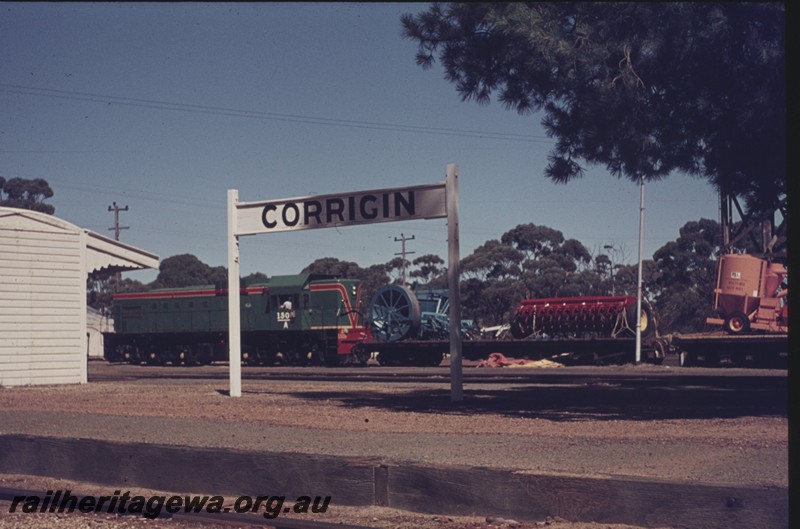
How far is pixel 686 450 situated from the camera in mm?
8484

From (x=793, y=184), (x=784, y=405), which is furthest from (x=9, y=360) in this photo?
(x=793, y=184)

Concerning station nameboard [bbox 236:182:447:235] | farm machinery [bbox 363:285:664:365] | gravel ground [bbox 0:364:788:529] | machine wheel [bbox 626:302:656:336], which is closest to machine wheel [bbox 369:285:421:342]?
farm machinery [bbox 363:285:664:365]

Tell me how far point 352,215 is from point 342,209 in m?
0.24

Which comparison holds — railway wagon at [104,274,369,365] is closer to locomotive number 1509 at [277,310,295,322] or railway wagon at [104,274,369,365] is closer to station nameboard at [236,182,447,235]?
locomotive number 1509 at [277,310,295,322]

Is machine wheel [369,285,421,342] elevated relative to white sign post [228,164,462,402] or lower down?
lower down

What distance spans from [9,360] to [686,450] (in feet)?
55.0

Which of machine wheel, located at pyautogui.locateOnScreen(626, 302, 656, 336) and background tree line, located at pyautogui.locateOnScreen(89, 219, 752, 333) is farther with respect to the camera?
background tree line, located at pyautogui.locateOnScreen(89, 219, 752, 333)

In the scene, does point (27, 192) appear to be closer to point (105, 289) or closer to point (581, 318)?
point (105, 289)

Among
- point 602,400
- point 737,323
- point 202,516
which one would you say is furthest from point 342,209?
point 737,323

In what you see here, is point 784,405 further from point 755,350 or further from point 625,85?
point 755,350

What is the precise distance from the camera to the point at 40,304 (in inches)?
821

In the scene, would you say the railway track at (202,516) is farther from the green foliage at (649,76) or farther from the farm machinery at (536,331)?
the farm machinery at (536,331)

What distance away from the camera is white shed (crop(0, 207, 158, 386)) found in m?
20.2

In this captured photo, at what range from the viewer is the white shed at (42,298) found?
20250 millimetres
